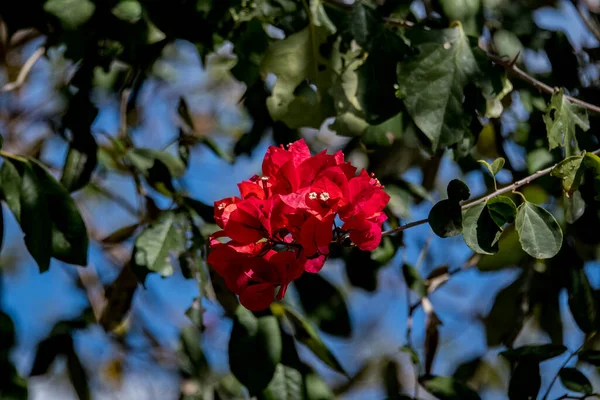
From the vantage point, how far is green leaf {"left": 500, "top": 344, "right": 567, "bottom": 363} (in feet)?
4.09

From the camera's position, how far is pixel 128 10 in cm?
133

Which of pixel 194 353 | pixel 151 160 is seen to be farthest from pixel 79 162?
pixel 194 353

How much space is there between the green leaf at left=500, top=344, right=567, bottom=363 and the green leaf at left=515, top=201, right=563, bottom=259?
0.39m

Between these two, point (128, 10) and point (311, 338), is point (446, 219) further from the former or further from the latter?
point (128, 10)

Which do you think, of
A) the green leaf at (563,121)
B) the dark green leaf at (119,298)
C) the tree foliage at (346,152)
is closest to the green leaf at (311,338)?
the tree foliage at (346,152)

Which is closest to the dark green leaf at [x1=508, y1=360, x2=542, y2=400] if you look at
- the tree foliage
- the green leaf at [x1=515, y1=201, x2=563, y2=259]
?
the tree foliage

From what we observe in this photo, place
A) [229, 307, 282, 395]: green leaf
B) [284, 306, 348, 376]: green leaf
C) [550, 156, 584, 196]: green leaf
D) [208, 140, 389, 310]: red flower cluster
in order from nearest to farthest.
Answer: [208, 140, 389, 310]: red flower cluster → [550, 156, 584, 196]: green leaf → [229, 307, 282, 395]: green leaf → [284, 306, 348, 376]: green leaf

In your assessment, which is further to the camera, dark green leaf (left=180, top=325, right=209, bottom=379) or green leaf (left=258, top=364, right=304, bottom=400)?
dark green leaf (left=180, top=325, right=209, bottom=379)

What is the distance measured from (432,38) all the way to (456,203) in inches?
14.3

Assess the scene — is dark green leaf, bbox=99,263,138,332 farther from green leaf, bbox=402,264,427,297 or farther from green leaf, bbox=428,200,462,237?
green leaf, bbox=428,200,462,237

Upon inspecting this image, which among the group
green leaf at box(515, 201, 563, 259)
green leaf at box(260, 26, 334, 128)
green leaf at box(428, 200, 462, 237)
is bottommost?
green leaf at box(260, 26, 334, 128)

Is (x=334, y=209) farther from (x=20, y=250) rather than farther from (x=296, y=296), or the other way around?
(x=20, y=250)

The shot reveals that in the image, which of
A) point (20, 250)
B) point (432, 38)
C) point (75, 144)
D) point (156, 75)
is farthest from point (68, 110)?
point (20, 250)

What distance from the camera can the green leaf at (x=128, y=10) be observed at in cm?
133
